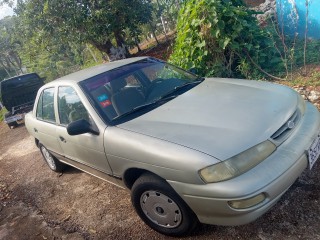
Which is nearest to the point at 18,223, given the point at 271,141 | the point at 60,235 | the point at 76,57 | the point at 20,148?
the point at 60,235

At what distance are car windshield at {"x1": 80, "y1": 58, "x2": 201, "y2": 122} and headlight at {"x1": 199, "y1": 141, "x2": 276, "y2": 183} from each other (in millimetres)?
1130

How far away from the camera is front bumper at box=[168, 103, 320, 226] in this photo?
226cm

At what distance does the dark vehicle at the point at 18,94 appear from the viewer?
11336 mm

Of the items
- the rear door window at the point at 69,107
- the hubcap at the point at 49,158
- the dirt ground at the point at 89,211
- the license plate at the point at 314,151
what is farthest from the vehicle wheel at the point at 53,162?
the license plate at the point at 314,151

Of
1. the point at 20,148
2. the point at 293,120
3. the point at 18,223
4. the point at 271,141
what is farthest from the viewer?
the point at 20,148

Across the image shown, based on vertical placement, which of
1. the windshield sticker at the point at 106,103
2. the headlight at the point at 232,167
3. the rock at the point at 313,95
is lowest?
the rock at the point at 313,95

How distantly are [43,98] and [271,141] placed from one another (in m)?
3.38

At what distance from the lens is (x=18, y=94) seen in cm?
1170

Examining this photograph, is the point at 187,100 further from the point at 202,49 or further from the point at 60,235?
the point at 202,49

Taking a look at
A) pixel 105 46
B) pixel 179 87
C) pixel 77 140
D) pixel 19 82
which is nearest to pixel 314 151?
pixel 179 87

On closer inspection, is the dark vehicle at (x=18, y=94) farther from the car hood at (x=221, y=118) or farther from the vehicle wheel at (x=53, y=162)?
the car hood at (x=221, y=118)

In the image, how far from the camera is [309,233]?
254 cm

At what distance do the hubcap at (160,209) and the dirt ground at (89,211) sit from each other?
0.22 meters

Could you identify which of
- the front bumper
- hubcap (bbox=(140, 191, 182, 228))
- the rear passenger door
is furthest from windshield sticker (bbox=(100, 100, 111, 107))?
the front bumper
